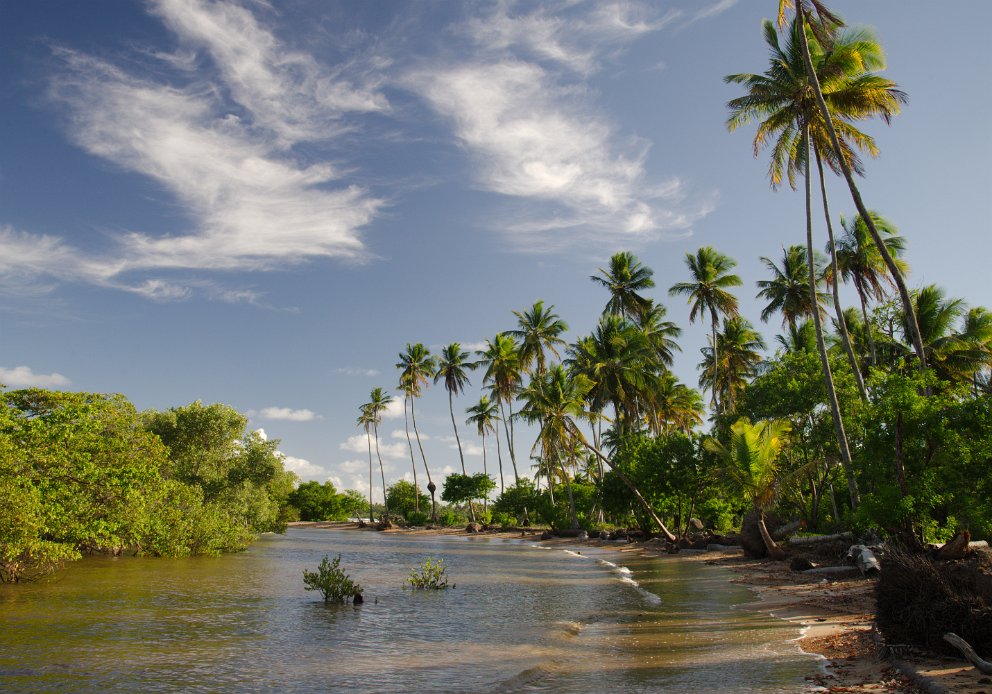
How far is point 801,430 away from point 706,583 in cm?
1468

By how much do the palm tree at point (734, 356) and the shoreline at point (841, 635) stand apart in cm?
2807

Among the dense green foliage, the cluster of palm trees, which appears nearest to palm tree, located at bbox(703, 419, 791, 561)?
the cluster of palm trees

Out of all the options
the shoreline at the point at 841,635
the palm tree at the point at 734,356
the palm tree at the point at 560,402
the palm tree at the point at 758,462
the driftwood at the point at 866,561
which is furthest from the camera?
the palm tree at the point at 734,356

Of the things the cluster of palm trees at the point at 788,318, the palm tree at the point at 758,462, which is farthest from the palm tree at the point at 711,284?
the palm tree at the point at 758,462

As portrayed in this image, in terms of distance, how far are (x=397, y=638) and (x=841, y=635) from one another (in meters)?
7.63

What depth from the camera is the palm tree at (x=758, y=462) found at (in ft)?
77.7

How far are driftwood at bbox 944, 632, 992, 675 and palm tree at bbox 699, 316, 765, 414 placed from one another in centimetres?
4213

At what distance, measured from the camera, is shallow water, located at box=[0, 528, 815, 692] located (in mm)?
8594

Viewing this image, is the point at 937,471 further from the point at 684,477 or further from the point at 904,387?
the point at 684,477

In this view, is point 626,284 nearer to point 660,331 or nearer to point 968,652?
point 660,331

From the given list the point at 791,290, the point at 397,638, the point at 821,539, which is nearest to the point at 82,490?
the point at 397,638

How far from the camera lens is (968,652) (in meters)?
7.15

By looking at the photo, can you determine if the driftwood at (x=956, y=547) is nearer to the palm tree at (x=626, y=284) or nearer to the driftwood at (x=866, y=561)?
the driftwood at (x=866, y=561)

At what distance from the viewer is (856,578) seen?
1720cm
